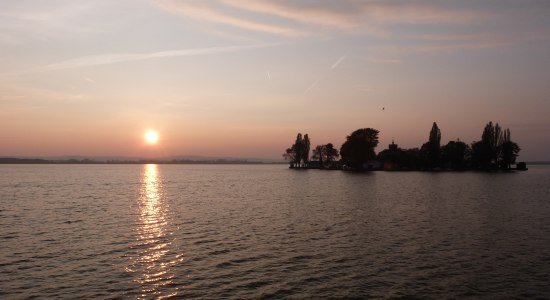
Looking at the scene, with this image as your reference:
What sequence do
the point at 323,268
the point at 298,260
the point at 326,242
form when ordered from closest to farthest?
the point at 323,268 → the point at 298,260 → the point at 326,242

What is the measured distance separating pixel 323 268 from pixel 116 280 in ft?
43.2

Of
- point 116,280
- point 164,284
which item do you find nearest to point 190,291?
point 164,284

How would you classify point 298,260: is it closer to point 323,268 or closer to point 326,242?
point 323,268

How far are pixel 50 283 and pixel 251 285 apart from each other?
11.8 metres

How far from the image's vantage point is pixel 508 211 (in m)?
57.9

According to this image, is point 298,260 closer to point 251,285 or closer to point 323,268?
point 323,268

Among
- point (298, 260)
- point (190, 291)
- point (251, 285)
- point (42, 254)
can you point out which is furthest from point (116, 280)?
point (298, 260)

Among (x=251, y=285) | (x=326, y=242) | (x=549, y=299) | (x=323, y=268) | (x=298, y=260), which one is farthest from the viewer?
(x=326, y=242)

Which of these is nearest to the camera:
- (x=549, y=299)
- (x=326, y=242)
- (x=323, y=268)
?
(x=549, y=299)

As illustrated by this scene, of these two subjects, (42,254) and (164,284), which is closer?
(164,284)

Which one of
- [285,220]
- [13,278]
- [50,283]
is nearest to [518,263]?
[285,220]

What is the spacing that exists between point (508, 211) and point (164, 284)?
52067 millimetres

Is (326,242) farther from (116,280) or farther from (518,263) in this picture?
(116,280)

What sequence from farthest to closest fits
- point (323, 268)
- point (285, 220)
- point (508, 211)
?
point (508, 211) < point (285, 220) < point (323, 268)
